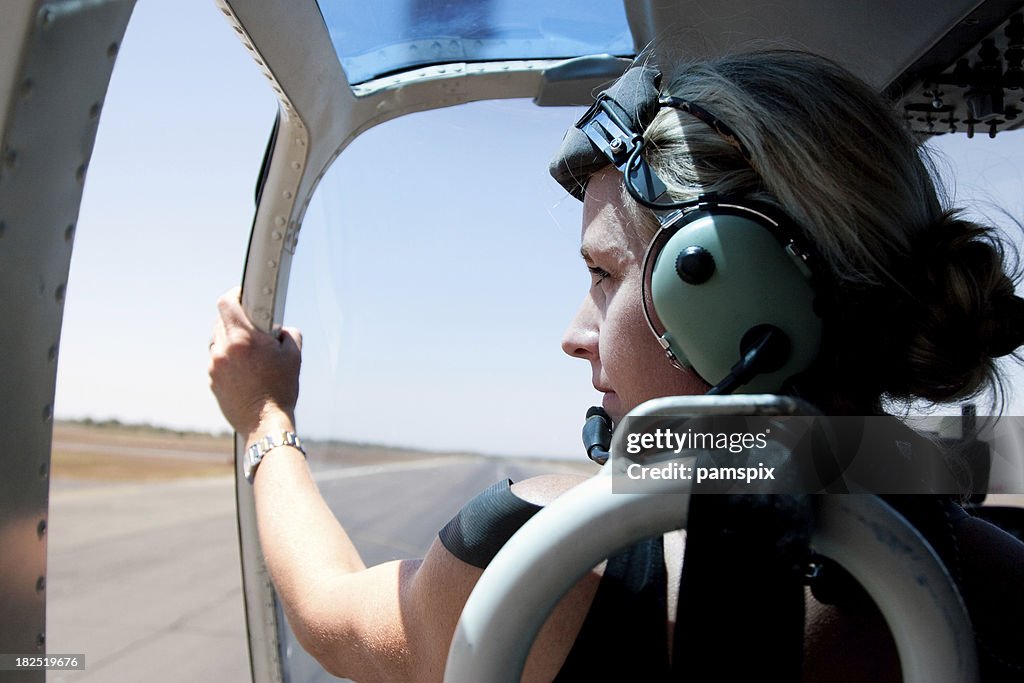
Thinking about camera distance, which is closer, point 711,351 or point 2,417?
point 711,351

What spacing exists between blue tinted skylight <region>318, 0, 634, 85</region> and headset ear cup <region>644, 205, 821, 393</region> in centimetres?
98

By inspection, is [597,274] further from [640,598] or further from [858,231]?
[640,598]

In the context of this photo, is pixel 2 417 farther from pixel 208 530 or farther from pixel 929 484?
pixel 208 530

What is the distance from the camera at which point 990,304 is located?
909 mm

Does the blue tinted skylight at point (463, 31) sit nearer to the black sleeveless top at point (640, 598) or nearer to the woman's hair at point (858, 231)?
the woman's hair at point (858, 231)

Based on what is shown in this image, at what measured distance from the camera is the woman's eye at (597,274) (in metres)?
1.04

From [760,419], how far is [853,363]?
0.30 m

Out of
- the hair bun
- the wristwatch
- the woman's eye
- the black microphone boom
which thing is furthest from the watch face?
the hair bun

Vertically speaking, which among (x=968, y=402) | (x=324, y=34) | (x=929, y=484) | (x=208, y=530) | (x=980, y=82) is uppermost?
(x=208, y=530)

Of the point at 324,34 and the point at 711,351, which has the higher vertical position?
the point at 324,34

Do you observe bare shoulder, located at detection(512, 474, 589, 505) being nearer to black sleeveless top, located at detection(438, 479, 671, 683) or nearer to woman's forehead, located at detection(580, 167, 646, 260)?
black sleeveless top, located at detection(438, 479, 671, 683)

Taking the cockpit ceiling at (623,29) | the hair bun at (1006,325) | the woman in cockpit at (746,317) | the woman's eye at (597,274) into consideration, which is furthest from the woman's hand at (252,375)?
the hair bun at (1006,325)

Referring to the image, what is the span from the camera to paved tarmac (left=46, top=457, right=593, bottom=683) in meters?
2.46

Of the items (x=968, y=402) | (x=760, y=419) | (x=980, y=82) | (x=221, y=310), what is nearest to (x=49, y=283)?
(x=221, y=310)
